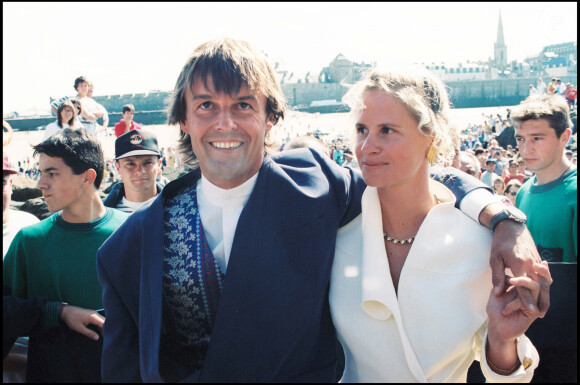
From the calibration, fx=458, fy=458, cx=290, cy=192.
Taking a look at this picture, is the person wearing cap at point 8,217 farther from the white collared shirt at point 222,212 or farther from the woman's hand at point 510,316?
the woman's hand at point 510,316

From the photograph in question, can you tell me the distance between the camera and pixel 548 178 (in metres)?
3.19

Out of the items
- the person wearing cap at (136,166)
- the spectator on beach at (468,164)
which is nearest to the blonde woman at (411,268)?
the person wearing cap at (136,166)

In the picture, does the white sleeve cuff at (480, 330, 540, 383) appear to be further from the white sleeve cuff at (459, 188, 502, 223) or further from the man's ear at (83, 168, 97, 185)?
the man's ear at (83, 168, 97, 185)

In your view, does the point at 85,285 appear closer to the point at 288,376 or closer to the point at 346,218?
the point at 288,376

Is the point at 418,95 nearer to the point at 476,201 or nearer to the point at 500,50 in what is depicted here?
the point at 476,201

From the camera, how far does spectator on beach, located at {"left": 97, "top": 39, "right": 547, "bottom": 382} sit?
1700 millimetres

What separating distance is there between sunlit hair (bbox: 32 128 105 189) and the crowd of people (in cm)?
82

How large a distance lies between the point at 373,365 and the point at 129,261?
1.02 metres

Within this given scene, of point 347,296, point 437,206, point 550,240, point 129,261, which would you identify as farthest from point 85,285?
point 550,240

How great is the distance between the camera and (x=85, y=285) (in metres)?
2.26

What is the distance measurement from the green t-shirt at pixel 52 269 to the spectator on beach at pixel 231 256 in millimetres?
505

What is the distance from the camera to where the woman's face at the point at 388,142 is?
1694 millimetres

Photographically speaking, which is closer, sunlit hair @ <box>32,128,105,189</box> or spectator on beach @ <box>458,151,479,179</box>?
sunlit hair @ <box>32,128,105,189</box>

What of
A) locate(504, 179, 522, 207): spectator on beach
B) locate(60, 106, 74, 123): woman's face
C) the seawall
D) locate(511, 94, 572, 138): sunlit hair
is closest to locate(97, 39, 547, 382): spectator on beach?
locate(511, 94, 572, 138): sunlit hair
